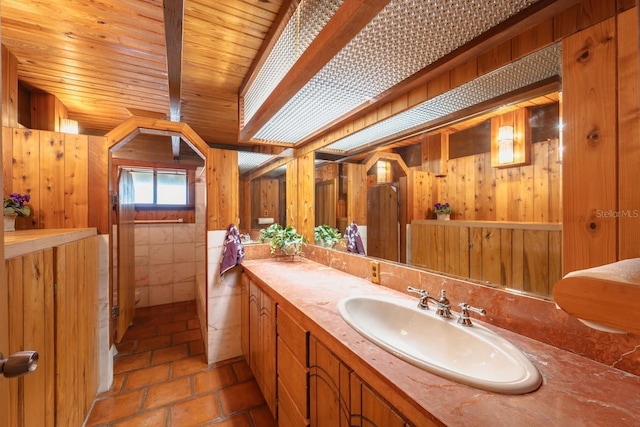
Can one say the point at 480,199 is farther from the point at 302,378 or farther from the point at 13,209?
the point at 13,209

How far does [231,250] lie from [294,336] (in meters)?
1.15

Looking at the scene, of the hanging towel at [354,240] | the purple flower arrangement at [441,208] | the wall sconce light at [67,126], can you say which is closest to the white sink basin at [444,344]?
the purple flower arrangement at [441,208]

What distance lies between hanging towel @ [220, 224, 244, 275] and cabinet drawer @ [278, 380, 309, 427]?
1.03m

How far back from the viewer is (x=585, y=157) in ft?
2.70

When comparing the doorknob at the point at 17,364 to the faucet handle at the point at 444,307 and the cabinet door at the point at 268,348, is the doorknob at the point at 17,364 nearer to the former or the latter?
the cabinet door at the point at 268,348

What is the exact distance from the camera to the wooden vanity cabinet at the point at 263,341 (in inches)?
62.4

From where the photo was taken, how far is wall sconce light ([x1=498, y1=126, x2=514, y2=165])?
111 cm

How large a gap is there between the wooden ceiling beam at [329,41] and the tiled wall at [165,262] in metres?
3.02

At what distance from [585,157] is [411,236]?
2.62 ft

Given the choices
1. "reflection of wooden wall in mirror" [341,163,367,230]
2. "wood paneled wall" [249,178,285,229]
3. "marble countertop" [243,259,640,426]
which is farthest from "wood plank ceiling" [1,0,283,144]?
"marble countertop" [243,259,640,426]

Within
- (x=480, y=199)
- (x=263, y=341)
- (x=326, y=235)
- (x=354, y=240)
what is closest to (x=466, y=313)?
(x=480, y=199)

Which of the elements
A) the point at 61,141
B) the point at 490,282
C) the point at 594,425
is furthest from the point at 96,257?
the point at 594,425

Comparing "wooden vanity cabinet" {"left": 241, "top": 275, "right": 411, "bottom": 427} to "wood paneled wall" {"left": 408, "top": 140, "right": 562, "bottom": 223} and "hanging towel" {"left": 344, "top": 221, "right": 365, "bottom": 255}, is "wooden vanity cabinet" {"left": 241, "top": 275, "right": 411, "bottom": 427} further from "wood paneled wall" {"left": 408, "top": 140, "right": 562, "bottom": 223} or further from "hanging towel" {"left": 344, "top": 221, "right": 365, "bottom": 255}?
"wood paneled wall" {"left": 408, "top": 140, "right": 562, "bottom": 223}

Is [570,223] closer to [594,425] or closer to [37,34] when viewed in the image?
[594,425]
